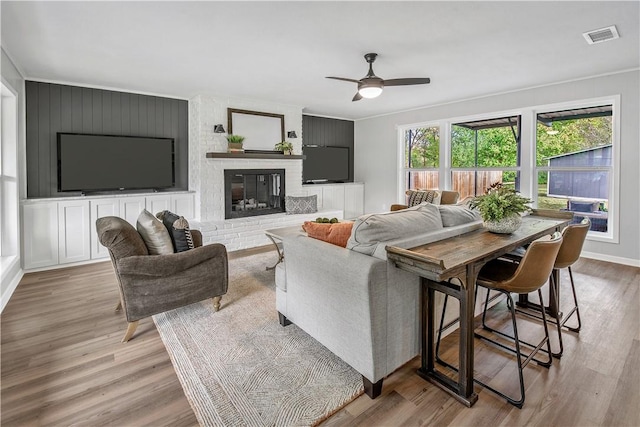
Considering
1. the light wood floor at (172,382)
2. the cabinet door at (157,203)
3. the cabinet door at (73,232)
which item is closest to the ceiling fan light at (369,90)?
the light wood floor at (172,382)

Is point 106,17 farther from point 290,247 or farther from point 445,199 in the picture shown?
point 445,199

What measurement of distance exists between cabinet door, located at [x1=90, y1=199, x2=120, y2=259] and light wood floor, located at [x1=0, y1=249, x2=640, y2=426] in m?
1.66

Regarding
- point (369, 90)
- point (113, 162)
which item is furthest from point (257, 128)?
point (369, 90)

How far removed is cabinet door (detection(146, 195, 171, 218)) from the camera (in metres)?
5.02

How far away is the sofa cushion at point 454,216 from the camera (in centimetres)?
250

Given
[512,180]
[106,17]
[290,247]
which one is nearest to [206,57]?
[106,17]

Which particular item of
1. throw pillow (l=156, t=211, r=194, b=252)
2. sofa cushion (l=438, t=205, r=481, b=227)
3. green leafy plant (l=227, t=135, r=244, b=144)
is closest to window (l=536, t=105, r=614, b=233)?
sofa cushion (l=438, t=205, r=481, b=227)

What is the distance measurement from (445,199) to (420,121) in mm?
1751

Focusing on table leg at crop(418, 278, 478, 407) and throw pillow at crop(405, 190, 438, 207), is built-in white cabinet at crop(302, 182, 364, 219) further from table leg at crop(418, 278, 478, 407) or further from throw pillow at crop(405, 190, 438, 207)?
table leg at crop(418, 278, 478, 407)

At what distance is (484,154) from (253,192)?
4.18 m

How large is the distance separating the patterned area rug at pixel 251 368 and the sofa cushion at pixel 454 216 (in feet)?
4.14

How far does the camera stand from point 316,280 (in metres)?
2.23

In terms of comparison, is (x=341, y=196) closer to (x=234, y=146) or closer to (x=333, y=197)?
(x=333, y=197)

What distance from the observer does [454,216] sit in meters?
2.55
